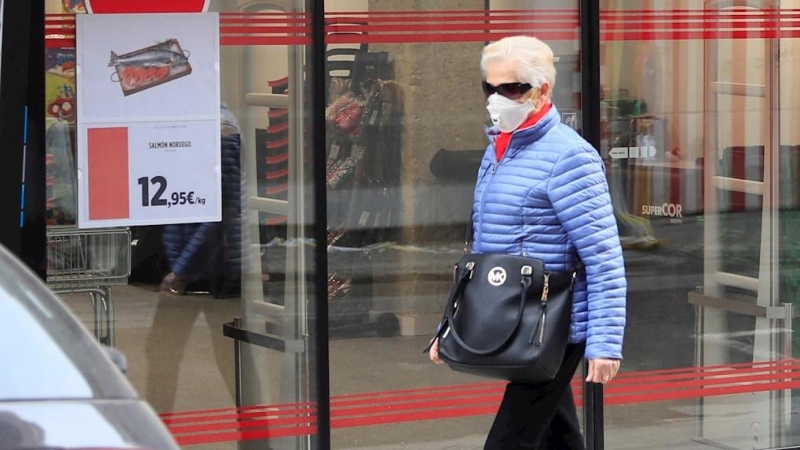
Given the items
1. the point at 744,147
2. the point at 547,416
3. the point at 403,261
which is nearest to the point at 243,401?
the point at 403,261

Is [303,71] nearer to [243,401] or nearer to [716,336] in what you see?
[243,401]

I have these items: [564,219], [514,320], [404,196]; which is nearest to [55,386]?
[514,320]

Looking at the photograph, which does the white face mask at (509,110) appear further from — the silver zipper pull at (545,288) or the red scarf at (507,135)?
the silver zipper pull at (545,288)

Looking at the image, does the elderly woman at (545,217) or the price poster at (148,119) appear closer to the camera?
the elderly woman at (545,217)

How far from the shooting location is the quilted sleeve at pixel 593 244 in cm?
459

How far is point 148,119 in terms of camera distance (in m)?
5.90

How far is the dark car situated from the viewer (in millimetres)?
2662

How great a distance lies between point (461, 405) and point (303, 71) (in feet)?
5.49

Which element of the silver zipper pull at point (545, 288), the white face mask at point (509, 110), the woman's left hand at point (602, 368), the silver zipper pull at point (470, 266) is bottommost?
the woman's left hand at point (602, 368)

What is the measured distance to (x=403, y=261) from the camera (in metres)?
6.40

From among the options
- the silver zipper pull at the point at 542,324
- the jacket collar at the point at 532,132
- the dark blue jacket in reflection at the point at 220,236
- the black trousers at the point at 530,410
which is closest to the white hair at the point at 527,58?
the jacket collar at the point at 532,132

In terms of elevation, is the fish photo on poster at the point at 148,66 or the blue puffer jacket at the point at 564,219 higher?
the fish photo on poster at the point at 148,66

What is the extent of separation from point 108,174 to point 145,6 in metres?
0.72

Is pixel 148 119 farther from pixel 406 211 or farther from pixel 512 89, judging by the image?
pixel 512 89
